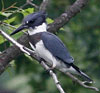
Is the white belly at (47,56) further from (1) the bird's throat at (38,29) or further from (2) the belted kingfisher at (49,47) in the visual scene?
(1) the bird's throat at (38,29)

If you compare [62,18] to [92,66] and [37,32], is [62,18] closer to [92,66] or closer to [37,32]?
[37,32]

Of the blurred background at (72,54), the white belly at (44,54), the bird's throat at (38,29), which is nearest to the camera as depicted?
the white belly at (44,54)

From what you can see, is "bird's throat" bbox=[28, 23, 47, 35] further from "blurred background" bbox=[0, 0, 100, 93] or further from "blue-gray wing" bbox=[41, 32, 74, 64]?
"blurred background" bbox=[0, 0, 100, 93]

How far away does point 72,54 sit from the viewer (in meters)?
5.04

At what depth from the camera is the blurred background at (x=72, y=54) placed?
4570 millimetres

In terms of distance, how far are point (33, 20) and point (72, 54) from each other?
189 cm

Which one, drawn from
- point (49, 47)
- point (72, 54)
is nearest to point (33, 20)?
point (49, 47)

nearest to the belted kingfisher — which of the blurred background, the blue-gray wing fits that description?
the blue-gray wing

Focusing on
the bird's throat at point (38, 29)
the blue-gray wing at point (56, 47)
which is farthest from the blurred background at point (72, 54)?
the blue-gray wing at point (56, 47)

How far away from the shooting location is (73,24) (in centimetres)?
581

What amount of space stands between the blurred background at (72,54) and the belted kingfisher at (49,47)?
683mm

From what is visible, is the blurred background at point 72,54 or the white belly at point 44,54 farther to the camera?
the blurred background at point 72,54

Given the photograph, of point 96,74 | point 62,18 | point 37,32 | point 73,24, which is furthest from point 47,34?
point 73,24

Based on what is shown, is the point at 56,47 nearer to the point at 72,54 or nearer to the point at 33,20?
the point at 33,20
